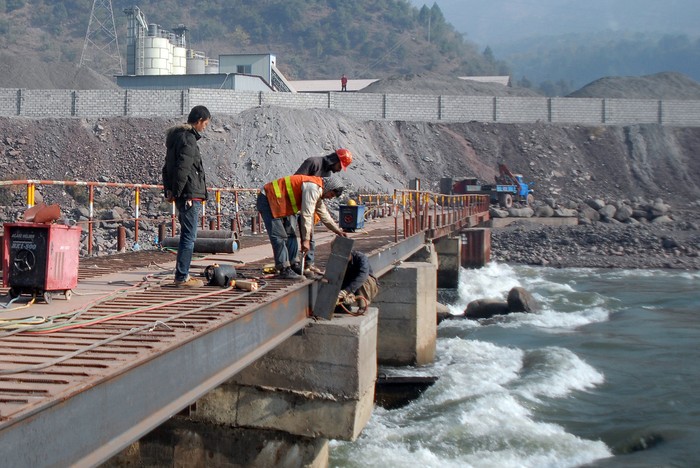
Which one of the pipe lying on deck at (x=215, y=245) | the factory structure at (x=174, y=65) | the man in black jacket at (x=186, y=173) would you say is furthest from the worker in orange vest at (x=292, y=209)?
the factory structure at (x=174, y=65)

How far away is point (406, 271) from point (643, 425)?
4831mm

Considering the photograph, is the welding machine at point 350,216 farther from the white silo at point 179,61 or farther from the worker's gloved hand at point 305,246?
the white silo at point 179,61

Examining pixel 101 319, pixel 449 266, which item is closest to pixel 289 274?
pixel 101 319

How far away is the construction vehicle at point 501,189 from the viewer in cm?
4372

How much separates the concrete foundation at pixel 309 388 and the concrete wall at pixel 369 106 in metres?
41.7

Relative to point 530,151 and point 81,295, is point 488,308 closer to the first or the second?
point 81,295

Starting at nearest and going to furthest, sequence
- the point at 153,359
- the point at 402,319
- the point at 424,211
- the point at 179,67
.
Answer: the point at 153,359 < the point at 402,319 < the point at 424,211 < the point at 179,67

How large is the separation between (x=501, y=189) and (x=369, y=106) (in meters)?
14.3

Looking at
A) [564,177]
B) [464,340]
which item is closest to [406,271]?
[464,340]

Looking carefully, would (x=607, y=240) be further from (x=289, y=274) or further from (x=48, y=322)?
(x=48, y=322)

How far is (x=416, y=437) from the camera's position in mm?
10531

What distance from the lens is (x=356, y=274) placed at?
877cm

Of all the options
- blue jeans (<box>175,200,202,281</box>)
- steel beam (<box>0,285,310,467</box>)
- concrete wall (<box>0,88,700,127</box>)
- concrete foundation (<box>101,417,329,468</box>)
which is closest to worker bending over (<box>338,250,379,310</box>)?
concrete foundation (<box>101,417,329,468</box>)

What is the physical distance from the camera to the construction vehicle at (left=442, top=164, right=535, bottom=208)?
1721 inches
